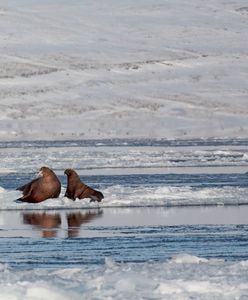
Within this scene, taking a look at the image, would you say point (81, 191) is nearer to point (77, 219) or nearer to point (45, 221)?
point (77, 219)

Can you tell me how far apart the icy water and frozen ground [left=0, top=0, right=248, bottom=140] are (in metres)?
32.6

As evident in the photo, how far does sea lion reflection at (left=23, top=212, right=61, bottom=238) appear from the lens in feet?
44.8

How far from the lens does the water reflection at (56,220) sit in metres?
13.7

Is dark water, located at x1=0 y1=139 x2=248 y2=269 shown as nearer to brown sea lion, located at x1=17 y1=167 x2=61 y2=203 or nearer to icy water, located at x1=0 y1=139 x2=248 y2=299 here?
icy water, located at x1=0 y1=139 x2=248 y2=299

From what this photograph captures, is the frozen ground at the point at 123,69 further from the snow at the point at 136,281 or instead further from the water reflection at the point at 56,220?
the snow at the point at 136,281

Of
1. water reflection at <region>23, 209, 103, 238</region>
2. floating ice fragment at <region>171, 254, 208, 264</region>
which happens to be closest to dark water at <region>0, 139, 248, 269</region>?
water reflection at <region>23, 209, 103, 238</region>

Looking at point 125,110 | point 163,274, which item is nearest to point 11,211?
point 163,274

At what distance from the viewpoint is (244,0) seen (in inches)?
4380

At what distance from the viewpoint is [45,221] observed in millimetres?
14891

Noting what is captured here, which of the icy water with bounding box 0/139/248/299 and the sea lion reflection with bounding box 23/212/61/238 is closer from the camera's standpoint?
the icy water with bounding box 0/139/248/299

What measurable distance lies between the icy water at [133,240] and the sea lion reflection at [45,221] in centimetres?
1

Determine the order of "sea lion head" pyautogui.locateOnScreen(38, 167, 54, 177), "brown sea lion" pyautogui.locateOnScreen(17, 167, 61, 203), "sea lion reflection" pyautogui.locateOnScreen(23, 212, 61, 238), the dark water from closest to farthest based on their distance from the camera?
the dark water, "sea lion reflection" pyautogui.locateOnScreen(23, 212, 61, 238), "brown sea lion" pyautogui.locateOnScreen(17, 167, 61, 203), "sea lion head" pyautogui.locateOnScreen(38, 167, 54, 177)

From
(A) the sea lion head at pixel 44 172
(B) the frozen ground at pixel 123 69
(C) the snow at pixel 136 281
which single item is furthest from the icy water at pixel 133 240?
(B) the frozen ground at pixel 123 69

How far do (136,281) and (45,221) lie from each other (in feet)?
19.2
